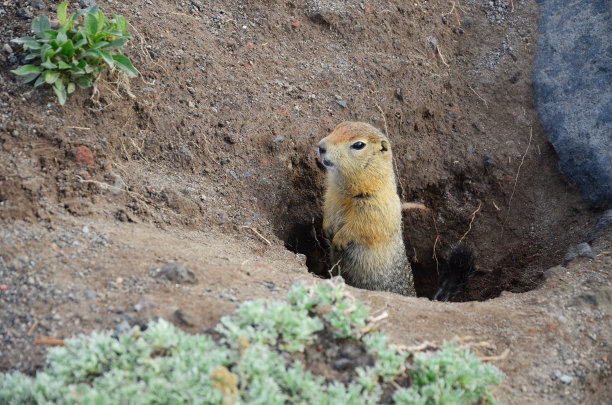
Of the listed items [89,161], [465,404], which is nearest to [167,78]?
[89,161]

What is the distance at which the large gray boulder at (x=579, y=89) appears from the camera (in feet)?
18.4

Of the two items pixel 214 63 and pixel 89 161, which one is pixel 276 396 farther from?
pixel 214 63

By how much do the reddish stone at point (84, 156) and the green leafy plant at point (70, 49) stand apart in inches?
13.8

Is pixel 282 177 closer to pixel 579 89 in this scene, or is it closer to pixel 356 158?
pixel 356 158

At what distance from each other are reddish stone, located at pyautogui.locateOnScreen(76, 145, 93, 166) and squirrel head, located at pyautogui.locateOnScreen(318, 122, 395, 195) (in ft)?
5.87

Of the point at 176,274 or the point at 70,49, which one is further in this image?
the point at 70,49

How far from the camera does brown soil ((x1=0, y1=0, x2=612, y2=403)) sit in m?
3.10

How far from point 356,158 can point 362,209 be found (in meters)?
0.51

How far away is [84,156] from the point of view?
3.89 m

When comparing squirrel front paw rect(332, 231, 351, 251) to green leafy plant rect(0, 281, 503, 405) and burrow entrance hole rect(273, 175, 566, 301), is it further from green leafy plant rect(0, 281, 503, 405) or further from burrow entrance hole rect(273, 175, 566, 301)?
green leafy plant rect(0, 281, 503, 405)

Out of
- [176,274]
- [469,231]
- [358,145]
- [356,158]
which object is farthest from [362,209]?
[176,274]

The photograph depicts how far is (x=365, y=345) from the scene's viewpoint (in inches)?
111

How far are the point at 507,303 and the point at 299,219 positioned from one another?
2210 mm

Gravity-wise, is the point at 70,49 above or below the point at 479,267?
above
